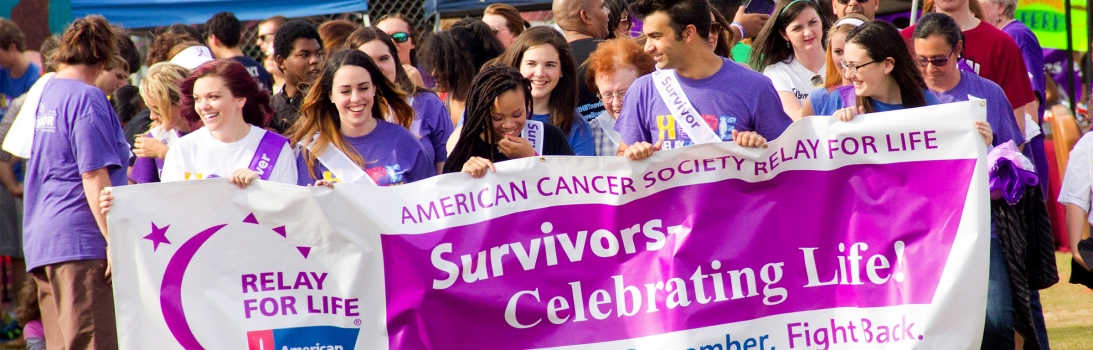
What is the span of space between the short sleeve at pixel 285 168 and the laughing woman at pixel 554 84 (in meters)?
1.29

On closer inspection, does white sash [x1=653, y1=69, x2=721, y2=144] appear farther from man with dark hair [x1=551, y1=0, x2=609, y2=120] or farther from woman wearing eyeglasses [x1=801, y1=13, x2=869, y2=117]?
man with dark hair [x1=551, y1=0, x2=609, y2=120]

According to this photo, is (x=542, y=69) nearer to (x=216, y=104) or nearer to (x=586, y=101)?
(x=586, y=101)

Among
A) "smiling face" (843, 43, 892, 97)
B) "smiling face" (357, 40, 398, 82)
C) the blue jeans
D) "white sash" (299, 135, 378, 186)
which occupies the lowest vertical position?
the blue jeans

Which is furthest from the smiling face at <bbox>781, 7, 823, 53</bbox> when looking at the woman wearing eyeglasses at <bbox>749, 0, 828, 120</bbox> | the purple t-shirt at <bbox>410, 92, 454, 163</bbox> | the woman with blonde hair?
the woman with blonde hair

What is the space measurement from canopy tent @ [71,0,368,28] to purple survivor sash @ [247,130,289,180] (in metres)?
5.93

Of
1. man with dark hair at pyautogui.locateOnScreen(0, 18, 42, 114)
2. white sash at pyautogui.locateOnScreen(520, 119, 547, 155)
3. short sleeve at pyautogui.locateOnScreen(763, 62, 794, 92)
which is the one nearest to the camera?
white sash at pyautogui.locateOnScreen(520, 119, 547, 155)

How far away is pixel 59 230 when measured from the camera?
5.57 metres

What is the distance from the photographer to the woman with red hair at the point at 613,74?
570cm

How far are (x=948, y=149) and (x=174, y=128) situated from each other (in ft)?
12.0

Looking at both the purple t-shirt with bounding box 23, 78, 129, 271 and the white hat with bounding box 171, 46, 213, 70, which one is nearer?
the purple t-shirt with bounding box 23, 78, 129, 271

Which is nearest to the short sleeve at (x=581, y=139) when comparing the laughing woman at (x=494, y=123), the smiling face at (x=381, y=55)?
the laughing woman at (x=494, y=123)

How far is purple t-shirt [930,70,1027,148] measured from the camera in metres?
5.03

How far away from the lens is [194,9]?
10656 mm

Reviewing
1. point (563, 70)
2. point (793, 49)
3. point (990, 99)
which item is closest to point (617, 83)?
point (563, 70)
